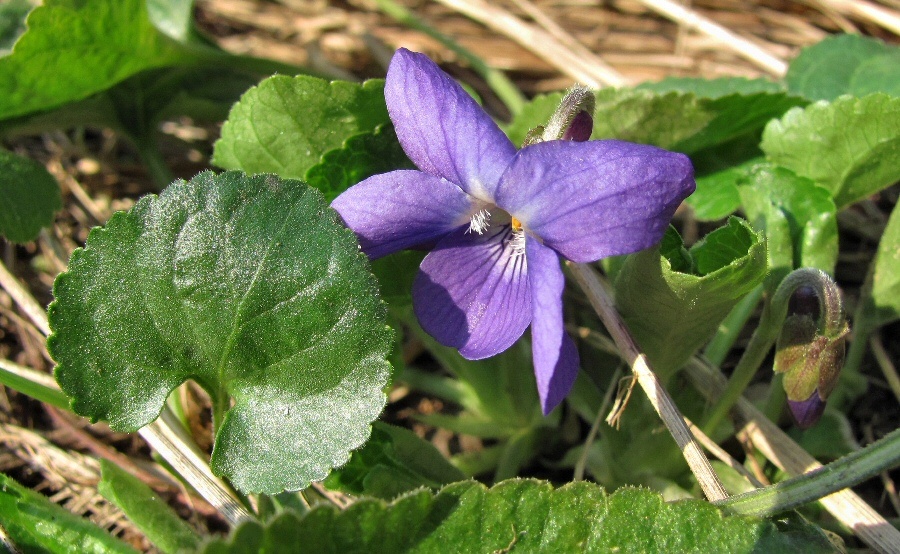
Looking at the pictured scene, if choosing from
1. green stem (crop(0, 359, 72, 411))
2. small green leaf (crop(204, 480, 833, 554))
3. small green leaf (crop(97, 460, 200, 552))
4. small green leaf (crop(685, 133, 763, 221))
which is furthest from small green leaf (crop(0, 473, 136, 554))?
small green leaf (crop(685, 133, 763, 221))

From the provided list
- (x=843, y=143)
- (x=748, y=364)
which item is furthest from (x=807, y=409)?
(x=843, y=143)

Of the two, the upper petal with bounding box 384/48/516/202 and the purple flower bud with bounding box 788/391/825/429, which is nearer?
the upper petal with bounding box 384/48/516/202

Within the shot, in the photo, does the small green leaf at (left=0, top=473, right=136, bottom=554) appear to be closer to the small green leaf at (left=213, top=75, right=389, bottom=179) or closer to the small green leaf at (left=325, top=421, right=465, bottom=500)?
the small green leaf at (left=325, top=421, right=465, bottom=500)

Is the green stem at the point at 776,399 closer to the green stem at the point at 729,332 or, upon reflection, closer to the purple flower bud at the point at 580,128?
the green stem at the point at 729,332

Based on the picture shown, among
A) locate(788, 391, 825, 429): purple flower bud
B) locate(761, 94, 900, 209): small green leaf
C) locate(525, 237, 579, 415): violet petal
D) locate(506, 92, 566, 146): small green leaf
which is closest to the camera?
locate(525, 237, 579, 415): violet petal

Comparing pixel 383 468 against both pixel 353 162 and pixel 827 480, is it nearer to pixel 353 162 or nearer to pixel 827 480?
pixel 353 162

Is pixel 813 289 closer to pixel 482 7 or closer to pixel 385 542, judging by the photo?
pixel 385 542

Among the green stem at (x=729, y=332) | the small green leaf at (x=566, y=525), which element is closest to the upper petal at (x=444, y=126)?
the small green leaf at (x=566, y=525)
